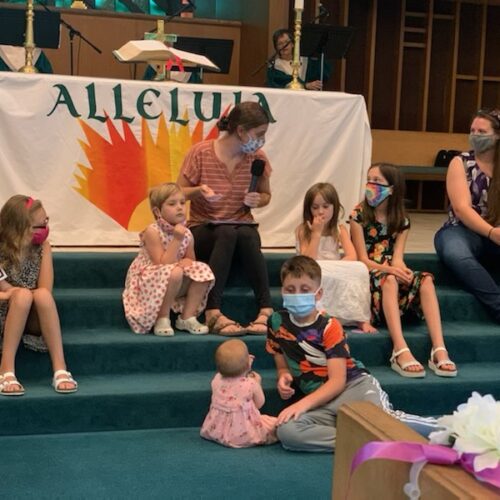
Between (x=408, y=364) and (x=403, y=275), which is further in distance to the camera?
(x=403, y=275)

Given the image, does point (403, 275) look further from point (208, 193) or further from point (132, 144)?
point (132, 144)

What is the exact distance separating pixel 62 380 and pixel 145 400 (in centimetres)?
34

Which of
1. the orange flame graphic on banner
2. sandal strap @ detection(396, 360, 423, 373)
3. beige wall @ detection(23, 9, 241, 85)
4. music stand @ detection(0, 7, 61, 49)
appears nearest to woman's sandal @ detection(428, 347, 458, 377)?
sandal strap @ detection(396, 360, 423, 373)

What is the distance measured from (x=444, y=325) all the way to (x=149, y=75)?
291cm

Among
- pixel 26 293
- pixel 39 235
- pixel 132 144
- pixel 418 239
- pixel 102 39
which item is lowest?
pixel 418 239

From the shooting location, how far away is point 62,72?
853 cm

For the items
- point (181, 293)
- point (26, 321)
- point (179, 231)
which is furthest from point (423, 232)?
point (26, 321)

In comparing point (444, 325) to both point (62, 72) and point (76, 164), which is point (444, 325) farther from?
point (62, 72)

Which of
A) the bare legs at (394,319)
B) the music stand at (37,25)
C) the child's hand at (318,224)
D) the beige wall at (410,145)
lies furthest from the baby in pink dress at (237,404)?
the beige wall at (410,145)

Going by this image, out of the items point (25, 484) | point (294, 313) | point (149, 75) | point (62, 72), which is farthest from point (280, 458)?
point (62, 72)

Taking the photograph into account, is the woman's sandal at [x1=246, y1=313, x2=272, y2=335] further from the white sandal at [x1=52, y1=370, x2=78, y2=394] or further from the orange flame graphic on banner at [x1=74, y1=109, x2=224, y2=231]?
the orange flame graphic on banner at [x1=74, y1=109, x2=224, y2=231]

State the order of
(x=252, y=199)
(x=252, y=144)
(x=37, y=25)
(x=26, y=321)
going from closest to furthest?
(x=26, y=321)
(x=252, y=144)
(x=252, y=199)
(x=37, y=25)

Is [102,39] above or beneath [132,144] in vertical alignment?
above

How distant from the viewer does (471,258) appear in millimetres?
4715
